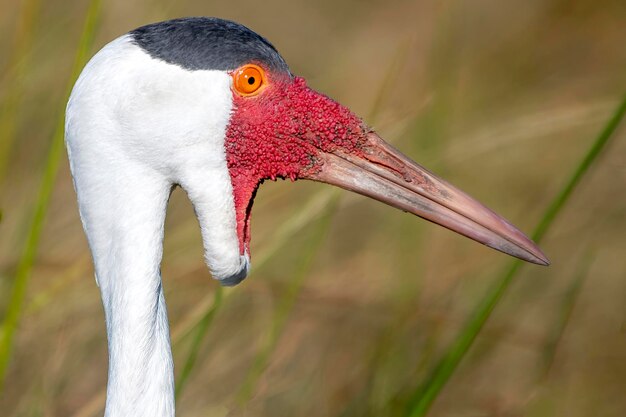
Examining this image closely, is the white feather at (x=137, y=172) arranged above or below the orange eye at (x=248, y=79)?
below

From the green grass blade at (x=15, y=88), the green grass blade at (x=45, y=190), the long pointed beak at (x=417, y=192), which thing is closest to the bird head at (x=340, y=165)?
the long pointed beak at (x=417, y=192)

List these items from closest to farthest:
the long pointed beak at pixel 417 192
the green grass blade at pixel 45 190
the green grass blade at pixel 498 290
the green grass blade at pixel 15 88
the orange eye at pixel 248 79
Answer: the orange eye at pixel 248 79 < the long pointed beak at pixel 417 192 < the green grass blade at pixel 498 290 < the green grass blade at pixel 45 190 < the green grass blade at pixel 15 88

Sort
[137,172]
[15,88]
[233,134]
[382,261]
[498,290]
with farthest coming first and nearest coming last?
[382,261] < [15,88] < [498,290] < [233,134] < [137,172]

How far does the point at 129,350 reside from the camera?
2.70 m

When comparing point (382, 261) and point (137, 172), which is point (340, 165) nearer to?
point (137, 172)

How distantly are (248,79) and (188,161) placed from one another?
0.25m

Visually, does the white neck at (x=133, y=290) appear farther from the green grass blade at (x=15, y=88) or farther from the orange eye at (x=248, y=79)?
the green grass blade at (x=15, y=88)

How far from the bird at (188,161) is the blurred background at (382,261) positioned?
20.6 inches

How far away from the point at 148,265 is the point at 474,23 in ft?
17.8

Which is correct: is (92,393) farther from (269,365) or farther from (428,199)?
(428,199)

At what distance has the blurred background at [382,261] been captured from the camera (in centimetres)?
413

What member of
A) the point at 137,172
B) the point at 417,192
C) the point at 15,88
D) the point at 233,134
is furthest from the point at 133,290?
the point at 15,88

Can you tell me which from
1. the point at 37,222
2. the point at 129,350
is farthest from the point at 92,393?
the point at 129,350

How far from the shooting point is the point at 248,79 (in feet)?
9.08
